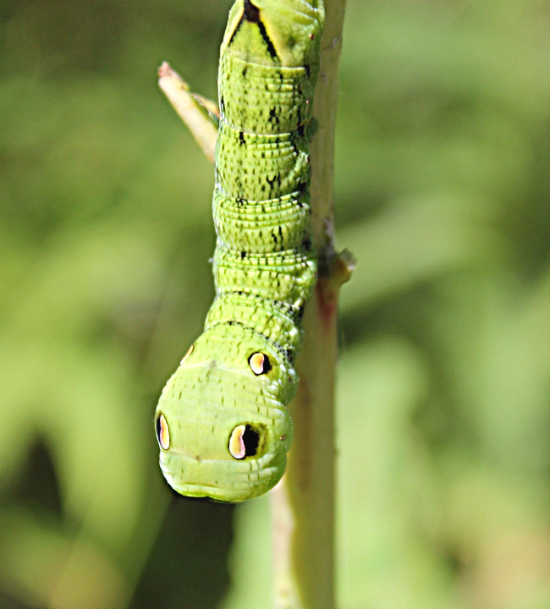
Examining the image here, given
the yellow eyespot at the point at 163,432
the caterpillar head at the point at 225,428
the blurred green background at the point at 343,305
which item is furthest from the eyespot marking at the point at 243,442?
the blurred green background at the point at 343,305

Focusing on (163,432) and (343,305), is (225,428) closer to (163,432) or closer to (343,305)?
(163,432)

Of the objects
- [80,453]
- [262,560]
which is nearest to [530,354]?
[262,560]

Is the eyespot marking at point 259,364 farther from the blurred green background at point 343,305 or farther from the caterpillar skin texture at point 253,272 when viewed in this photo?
the blurred green background at point 343,305

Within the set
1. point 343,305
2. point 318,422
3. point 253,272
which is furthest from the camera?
point 343,305

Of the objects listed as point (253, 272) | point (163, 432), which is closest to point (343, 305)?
point (253, 272)

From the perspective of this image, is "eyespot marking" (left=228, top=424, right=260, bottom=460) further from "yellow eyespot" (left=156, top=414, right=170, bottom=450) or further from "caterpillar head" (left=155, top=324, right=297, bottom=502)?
"yellow eyespot" (left=156, top=414, right=170, bottom=450)

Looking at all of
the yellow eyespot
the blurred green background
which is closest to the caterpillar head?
the yellow eyespot
